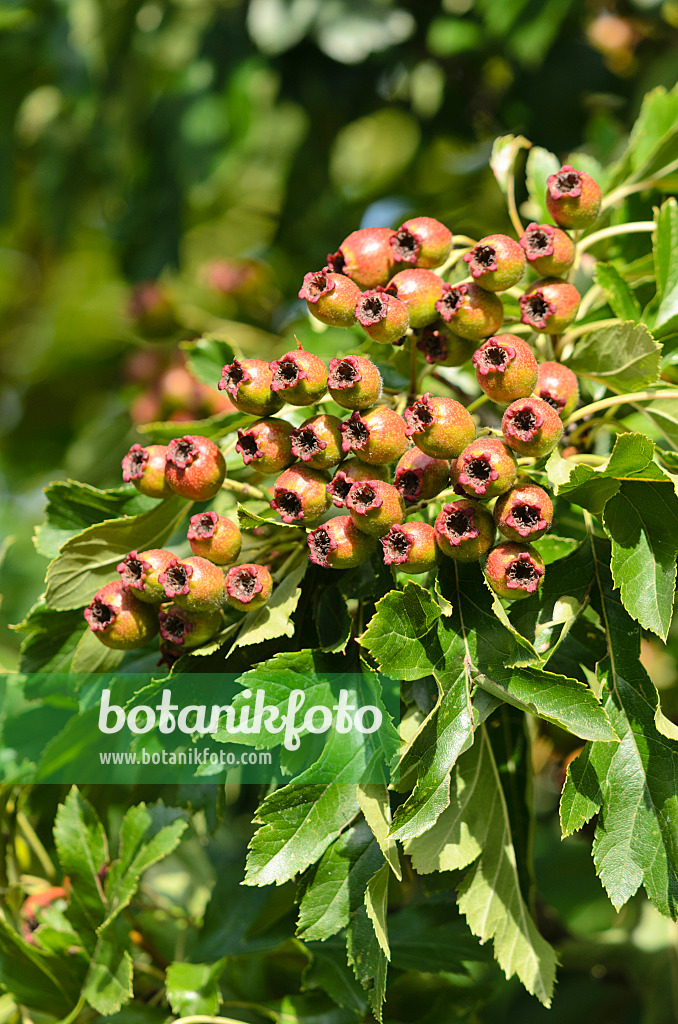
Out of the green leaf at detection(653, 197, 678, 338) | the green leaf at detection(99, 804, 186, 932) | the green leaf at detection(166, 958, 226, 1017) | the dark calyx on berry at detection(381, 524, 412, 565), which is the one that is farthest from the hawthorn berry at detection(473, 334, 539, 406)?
the green leaf at detection(166, 958, 226, 1017)

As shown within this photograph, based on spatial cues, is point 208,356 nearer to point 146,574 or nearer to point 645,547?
point 146,574

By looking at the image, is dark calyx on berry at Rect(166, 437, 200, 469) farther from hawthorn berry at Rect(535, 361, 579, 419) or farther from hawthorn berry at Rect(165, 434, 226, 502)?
hawthorn berry at Rect(535, 361, 579, 419)

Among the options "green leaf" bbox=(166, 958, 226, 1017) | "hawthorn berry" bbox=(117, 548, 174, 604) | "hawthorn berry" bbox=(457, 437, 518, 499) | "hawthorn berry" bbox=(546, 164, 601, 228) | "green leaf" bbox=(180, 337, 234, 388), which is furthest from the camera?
"green leaf" bbox=(180, 337, 234, 388)

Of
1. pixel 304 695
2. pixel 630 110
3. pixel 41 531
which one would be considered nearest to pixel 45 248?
pixel 630 110

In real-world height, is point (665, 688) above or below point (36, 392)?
below

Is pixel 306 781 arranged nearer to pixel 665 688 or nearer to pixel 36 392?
pixel 665 688

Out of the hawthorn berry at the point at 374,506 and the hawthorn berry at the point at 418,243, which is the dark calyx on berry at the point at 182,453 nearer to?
the hawthorn berry at the point at 374,506

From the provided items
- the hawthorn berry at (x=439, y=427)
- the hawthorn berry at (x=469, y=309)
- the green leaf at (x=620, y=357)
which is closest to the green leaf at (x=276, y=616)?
the hawthorn berry at (x=439, y=427)
